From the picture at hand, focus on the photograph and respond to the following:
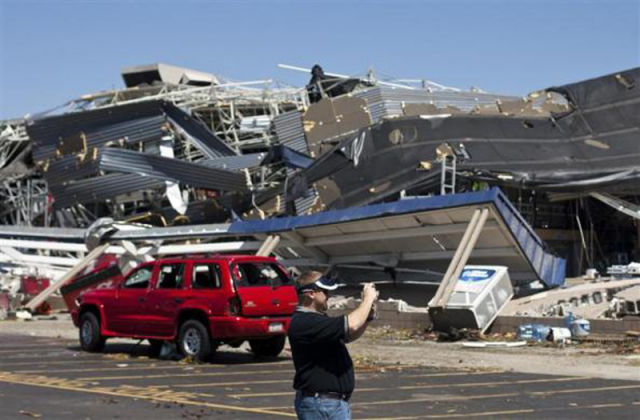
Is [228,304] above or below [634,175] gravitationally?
below

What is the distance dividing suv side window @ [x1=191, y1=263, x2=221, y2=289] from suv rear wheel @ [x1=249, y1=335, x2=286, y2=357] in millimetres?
1207

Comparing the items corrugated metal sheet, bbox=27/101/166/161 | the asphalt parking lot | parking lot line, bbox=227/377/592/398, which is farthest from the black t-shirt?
corrugated metal sheet, bbox=27/101/166/161

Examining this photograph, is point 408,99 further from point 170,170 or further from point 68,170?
point 68,170

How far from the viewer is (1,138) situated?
50.4 meters

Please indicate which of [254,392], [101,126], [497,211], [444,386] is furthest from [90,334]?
[101,126]

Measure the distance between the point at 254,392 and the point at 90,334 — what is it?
6.90m

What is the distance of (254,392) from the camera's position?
1318 cm

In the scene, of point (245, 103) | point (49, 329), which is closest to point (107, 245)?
point (49, 329)

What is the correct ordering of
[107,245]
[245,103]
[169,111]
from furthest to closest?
[245,103], [169,111], [107,245]

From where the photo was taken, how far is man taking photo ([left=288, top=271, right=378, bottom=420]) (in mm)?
6602

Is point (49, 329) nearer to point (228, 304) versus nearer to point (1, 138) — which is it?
point (228, 304)

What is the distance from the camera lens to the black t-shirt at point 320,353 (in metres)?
6.63

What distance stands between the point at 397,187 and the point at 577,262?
20.3 ft

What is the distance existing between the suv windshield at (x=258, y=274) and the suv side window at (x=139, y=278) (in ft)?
6.71
